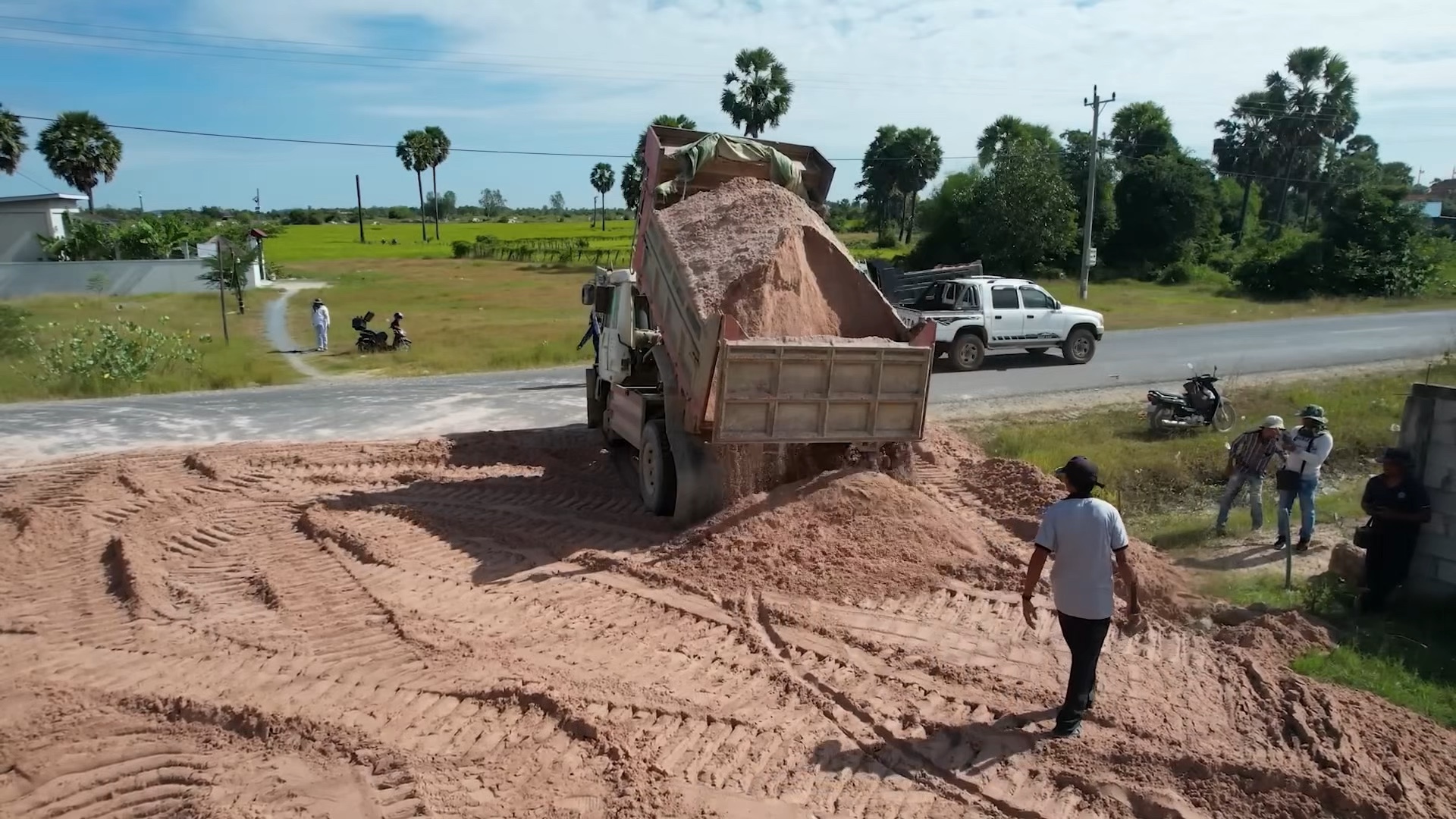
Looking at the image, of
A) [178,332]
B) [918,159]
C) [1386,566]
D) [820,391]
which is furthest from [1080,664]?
[918,159]

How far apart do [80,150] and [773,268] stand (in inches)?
2357

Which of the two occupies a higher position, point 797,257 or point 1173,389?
point 797,257

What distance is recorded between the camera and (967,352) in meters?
19.3

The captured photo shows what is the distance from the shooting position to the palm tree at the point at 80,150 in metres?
52.7

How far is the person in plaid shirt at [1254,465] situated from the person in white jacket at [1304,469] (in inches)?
12.7

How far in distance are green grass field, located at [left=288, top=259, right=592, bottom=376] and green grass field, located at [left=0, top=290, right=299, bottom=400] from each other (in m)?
1.41

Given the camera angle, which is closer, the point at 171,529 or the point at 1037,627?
the point at 1037,627

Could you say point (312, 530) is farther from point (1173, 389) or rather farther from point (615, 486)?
point (1173, 389)

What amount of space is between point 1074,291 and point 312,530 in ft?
110

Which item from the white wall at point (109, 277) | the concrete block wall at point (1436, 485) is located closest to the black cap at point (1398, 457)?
the concrete block wall at point (1436, 485)

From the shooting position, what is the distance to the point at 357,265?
63906 millimetres

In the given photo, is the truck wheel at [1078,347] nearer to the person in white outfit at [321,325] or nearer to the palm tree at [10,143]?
the person in white outfit at [321,325]

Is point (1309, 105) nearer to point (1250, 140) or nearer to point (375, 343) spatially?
point (1250, 140)

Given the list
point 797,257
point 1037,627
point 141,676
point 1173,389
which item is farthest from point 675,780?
point 1173,389
